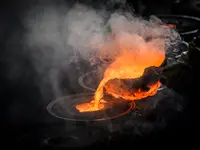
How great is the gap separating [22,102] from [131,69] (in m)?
0.76

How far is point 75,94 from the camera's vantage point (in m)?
2.37

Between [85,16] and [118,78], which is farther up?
[85,16]

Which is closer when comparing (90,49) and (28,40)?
(90,49)

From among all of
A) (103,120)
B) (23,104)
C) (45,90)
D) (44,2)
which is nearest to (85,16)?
(44,2)

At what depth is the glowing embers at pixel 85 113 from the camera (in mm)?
2020

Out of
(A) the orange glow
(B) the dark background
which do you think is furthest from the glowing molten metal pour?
(B) the dark background

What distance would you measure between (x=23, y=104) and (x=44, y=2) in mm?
1183

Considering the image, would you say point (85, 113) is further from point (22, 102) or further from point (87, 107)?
point (22, 102)

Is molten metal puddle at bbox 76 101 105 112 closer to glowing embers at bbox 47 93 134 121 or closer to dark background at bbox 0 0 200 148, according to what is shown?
glowing embers at bbox 47 93 134 121

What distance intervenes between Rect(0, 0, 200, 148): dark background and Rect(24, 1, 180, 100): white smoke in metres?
0.09

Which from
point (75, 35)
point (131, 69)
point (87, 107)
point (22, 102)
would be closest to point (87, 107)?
point (87, 107)

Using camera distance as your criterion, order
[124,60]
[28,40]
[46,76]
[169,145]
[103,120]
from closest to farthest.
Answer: [169,145] → [103,120] → [124,60] → [46,76] → [28,40]

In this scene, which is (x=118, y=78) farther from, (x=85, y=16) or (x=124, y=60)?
(x=85, y=16)

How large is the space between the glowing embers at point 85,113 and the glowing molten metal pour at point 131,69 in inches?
1.5
